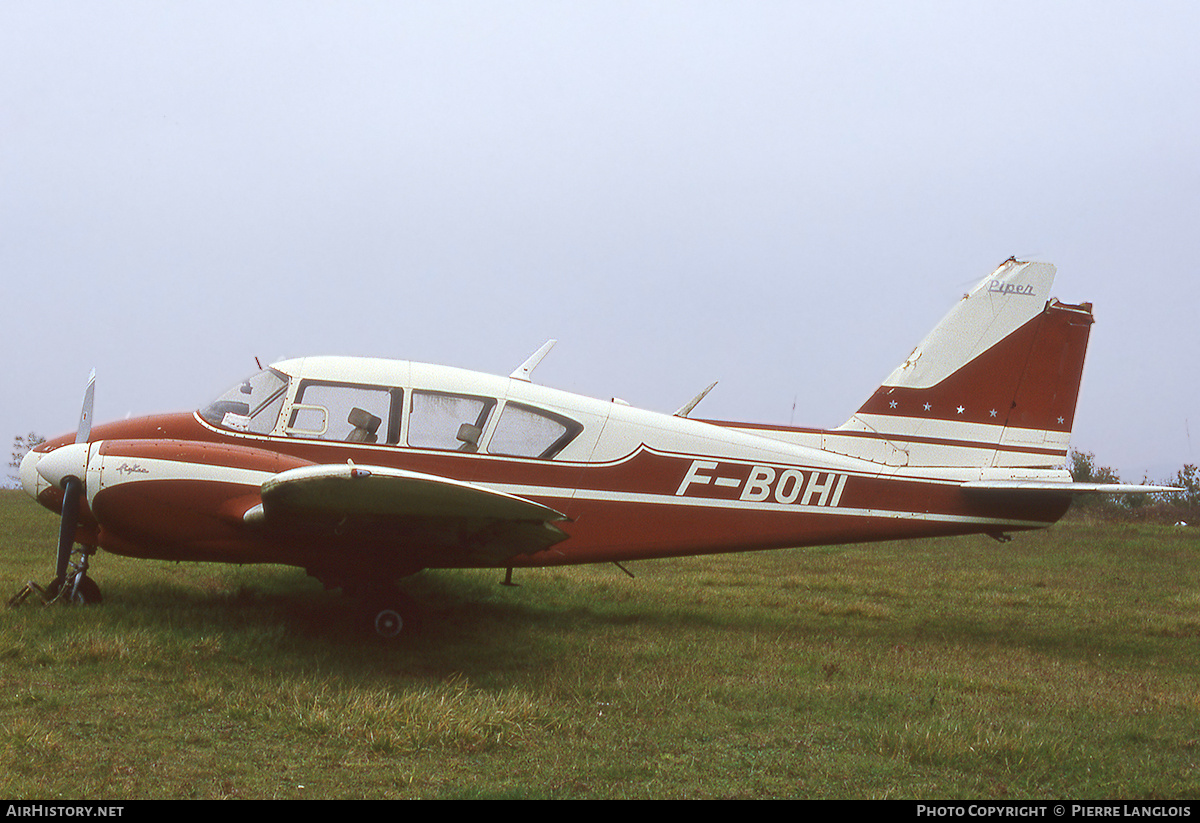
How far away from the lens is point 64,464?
6.39m

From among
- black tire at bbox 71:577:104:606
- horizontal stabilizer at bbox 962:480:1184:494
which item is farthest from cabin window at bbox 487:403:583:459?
horizontal stabilizer at bbox 962:480:1184:494

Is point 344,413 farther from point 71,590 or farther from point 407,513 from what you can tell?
point 71,590

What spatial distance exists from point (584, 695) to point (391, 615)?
2005 mm

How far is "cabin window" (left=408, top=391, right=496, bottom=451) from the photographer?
284 inches

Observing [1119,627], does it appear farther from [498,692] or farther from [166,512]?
[166,512]

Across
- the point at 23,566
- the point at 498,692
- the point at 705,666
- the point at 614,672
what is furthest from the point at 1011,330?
the point at 23,566

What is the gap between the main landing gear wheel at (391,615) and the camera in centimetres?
673

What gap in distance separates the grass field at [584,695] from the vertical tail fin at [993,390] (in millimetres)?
1814

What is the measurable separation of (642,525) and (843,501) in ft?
6.53

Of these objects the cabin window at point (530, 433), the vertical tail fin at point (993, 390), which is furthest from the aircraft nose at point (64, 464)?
the vertical tail fin at point (993, 390)

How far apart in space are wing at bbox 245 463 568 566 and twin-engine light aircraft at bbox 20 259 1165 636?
0.02 metres

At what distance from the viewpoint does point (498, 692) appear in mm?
5531

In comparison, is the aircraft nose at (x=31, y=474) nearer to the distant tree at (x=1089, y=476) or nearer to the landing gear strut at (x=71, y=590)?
the landing gear strut at (x=71, y=590)

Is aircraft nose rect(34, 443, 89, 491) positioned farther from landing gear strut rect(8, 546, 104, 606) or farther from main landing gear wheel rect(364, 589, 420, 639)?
main landing gear wheel rect(364, 589, 420, 639)
